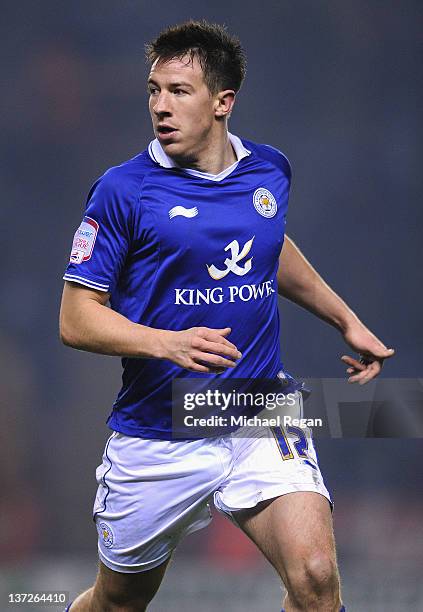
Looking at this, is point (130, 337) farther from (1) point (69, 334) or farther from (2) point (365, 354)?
(2) point (365, 354)

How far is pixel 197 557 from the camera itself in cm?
A: 519

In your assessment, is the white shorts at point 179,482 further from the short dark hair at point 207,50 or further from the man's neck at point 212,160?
the short dark hair at point 207,50

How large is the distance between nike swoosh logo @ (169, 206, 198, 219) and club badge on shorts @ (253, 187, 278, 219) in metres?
0.21

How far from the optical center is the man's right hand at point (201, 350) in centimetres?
280

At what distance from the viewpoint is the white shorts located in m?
3.15

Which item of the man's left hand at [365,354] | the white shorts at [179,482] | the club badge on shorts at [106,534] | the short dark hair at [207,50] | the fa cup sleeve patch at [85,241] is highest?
the short dark hair at [207,50]

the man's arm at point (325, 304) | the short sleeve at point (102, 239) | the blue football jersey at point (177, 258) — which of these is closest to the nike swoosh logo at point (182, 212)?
the blue football jersey at point (177, 258)

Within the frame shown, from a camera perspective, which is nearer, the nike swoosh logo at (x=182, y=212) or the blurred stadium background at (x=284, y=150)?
the nike swoosh logo at (x=182, y=212)

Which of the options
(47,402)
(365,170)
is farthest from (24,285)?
(365,170)

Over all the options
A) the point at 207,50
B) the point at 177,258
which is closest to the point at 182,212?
the point at 177,258

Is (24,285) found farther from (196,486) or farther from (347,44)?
(196,486)

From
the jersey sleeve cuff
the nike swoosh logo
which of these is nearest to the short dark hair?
the nike swoosh logo

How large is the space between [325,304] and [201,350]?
893 millimetres

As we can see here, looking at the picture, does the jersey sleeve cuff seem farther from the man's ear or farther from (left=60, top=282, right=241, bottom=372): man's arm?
the man's ear
